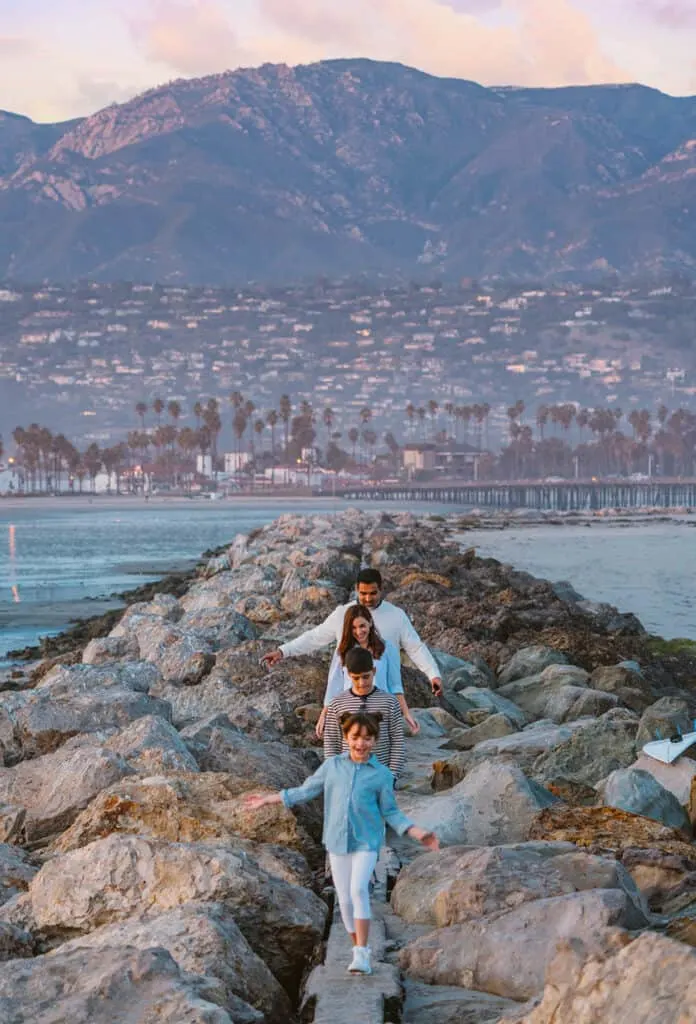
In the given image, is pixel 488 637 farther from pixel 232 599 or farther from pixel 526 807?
pixel 526 807

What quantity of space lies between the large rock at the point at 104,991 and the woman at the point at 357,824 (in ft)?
3.33

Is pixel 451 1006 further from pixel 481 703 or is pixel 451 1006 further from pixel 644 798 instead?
pixel 481 703

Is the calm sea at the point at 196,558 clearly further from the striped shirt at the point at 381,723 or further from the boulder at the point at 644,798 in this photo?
the striped shirt at the point at 381,723

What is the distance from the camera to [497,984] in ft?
20.0

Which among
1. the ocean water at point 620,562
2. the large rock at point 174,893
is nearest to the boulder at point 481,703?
the large rock at point 174,893

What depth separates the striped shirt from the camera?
23.3 feet

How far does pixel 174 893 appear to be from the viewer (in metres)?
6.70

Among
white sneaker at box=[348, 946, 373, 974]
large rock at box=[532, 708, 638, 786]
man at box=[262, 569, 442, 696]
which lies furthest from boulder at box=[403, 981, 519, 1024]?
large rock at box=[532, 708, 638, 786]

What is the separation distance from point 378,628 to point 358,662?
102 cm

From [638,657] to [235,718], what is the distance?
36.8ft

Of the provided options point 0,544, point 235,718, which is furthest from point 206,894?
point 0,544

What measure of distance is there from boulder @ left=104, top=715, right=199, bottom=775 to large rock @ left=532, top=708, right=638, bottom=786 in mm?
2376

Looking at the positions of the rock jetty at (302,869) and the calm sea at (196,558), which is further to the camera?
the calm sea at (196,558)

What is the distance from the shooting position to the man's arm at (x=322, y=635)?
809cm
